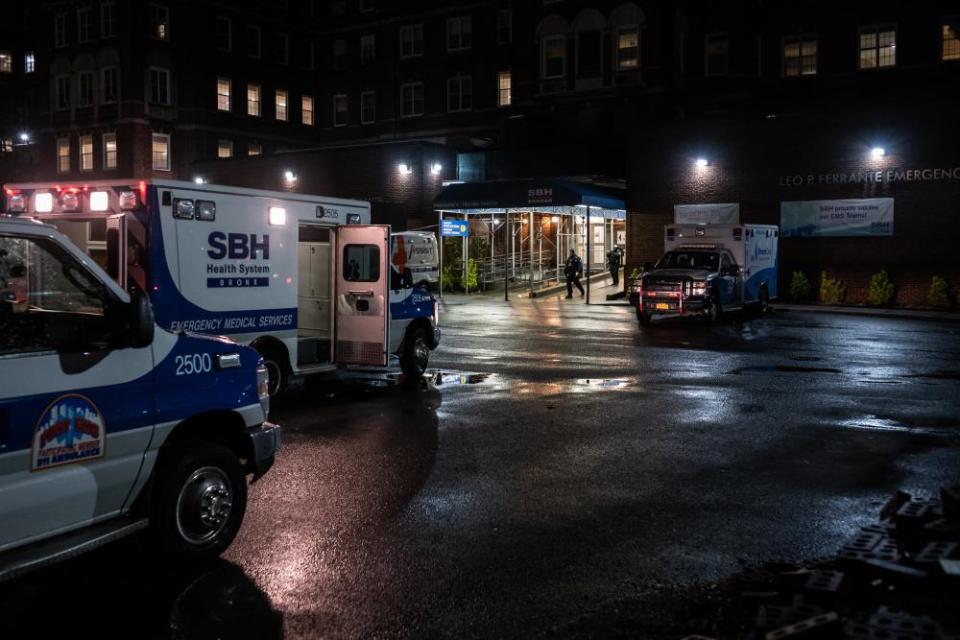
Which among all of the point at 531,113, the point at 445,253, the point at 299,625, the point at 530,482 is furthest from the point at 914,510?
the point at 531,113

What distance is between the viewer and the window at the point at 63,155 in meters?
55.5

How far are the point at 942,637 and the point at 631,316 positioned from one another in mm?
23858

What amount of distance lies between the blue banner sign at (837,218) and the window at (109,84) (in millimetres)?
37923

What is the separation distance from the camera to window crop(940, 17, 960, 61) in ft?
133

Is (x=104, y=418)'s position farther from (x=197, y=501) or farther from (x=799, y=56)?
(x=799, y=56)

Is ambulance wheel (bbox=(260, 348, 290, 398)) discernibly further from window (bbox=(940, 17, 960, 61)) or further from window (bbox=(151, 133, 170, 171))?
window (bbox=(151, 133, 170, 171))

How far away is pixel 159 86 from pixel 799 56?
1368 inches

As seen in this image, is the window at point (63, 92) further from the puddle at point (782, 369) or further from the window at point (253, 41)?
the puddle at point (782, 369)

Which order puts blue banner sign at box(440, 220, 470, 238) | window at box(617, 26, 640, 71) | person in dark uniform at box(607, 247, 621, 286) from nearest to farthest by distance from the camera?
blue banner sign at box(440, 220, 470, 238), person in dark uniform at box(607, 247, 621, 286), window at box(617, 26, 640, 71)

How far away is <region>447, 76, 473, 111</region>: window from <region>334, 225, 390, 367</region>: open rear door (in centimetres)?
4250

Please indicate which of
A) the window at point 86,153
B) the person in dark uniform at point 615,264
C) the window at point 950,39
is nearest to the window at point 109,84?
the window at point 86,153

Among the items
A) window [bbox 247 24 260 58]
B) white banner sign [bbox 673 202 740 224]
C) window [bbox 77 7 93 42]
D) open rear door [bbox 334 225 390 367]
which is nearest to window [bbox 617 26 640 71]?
white banner sign [bbox 673 202 740 224]

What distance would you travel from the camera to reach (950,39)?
4047cm

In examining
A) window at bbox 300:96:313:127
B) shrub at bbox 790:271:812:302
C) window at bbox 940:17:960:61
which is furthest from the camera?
window at bbox 300:96:313:127
